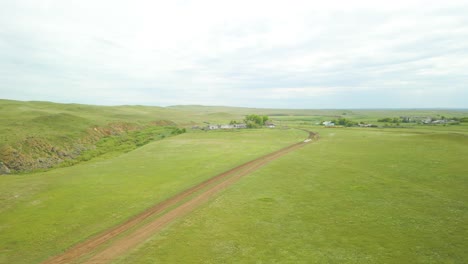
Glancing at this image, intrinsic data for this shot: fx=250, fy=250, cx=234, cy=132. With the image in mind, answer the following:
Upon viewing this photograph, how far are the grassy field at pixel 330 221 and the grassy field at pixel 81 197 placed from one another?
5844 mm

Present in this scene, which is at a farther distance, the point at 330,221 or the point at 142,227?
the point at 142,227

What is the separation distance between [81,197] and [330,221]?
71.4ft

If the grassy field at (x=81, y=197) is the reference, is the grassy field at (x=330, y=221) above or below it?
above

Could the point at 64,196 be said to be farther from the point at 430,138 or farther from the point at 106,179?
the point at 430,138

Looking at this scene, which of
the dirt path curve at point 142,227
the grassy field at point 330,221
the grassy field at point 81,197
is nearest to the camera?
the grassy field at point 330,221

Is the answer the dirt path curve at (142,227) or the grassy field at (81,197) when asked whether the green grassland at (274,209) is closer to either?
the grassy field at (81,197)

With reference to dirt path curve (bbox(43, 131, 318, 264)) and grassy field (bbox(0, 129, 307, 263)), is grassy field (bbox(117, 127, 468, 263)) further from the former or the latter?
grassy field (bbox(0, 129, 307, 263))

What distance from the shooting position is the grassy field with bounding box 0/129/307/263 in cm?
1633

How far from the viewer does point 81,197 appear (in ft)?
76.6

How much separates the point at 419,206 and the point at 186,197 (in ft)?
62.2

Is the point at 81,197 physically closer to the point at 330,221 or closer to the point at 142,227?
the point at 142,227

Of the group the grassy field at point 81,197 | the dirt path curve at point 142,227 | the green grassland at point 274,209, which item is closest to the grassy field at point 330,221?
the green grassland at point 274,209

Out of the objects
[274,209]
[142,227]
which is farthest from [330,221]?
[142,227]

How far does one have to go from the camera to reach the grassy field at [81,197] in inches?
643
